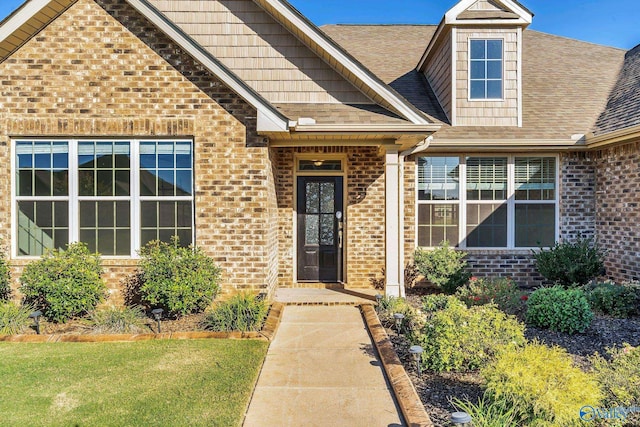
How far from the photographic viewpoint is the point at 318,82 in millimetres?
7664

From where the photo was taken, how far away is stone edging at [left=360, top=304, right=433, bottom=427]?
11.4ft

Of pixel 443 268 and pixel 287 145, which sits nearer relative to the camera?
pixel 287 145

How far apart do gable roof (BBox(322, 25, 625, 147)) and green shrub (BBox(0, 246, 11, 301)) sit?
7.54 meters

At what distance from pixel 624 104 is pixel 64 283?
35.0 feet

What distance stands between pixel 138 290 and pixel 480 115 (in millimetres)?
7365

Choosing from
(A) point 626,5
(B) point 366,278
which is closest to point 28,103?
(B) point 366,278

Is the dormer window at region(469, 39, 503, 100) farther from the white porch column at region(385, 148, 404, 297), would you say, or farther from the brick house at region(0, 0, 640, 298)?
the white porch column at region(385, 148, 404, 297)

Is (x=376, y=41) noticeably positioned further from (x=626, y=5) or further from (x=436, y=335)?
(x=436, y=335)

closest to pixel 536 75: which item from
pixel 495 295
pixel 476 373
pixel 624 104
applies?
Result: pixel 624 104

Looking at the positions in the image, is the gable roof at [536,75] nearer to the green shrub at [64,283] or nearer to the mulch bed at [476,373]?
the mulch bed at [476,373]

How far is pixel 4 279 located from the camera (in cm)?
662

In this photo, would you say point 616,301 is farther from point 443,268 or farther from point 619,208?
point 443,268

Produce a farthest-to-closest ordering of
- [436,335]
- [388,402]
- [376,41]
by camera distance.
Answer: [376,41]
[436,335]
[388,402]

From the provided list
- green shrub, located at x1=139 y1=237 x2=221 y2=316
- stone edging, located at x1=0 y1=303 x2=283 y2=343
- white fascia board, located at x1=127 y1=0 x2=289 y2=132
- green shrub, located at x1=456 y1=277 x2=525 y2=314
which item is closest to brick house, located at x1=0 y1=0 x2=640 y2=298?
white fascia board, located at x1=127 y1=0 x2=289 y2=132
